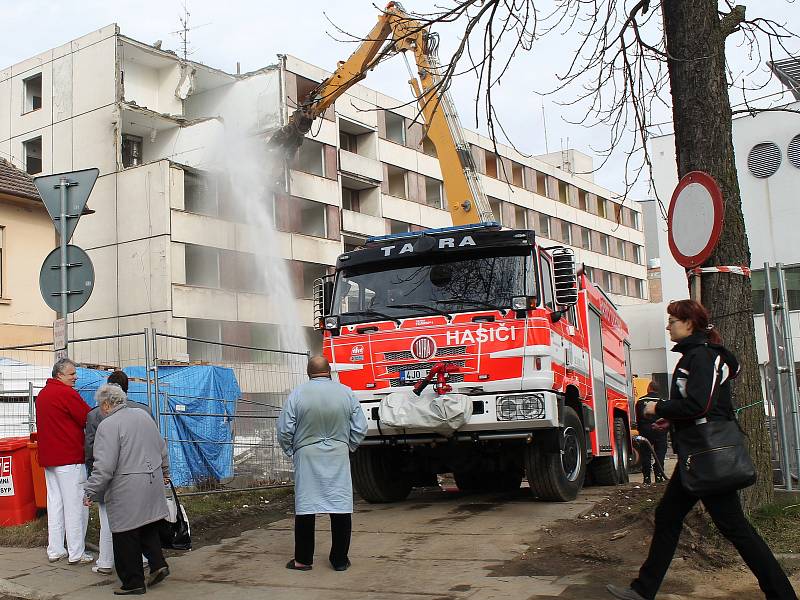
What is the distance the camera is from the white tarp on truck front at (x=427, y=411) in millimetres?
9008

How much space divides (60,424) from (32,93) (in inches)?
1372

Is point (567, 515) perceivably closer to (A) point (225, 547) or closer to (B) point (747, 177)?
(A) point (225, 547)

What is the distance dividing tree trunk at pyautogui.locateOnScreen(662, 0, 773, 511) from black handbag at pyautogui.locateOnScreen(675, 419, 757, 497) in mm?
2044

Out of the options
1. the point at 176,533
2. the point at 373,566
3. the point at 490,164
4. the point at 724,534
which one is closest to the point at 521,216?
the point at 490,164

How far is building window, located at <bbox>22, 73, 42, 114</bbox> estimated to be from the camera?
3853 centimetres

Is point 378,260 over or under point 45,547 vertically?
over

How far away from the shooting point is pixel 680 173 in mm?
7469

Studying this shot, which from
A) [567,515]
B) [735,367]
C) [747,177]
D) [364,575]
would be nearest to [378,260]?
[567,515]

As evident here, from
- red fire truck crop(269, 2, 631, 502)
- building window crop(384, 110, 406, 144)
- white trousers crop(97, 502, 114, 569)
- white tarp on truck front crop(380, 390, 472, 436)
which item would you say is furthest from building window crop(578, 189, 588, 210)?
white trousers crop(97, 502, 114, 569)

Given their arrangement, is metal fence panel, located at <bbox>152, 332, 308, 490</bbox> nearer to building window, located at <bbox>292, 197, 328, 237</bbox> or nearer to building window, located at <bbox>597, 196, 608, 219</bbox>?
building window, located at <bbox>292, 197, 328, 237</bbox>

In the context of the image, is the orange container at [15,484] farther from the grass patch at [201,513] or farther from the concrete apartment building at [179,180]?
the concrete apartment building at [179,180]

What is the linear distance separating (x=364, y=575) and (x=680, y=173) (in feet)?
13.6

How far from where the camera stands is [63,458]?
8117 mm

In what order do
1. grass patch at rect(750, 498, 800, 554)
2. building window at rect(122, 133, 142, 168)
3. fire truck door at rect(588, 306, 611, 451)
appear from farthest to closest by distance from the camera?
building window at rect(122, 133, 142, 168) → fire truck door at rect(588, 306, 611, 451) → grass patch at rect(750, 498, 800, 554)
